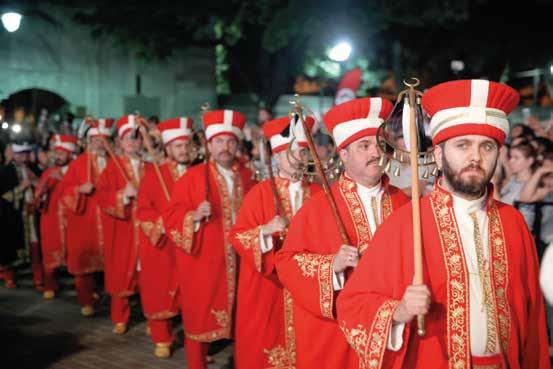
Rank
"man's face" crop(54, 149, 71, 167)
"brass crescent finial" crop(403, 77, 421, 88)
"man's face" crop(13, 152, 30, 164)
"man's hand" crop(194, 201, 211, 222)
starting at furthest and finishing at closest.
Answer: "man's face" crop(13, 152, 30, 164) → "man's face" crop(54, 149, 71, 167) → "man's hand" crop(194, 201, 211, 222) → "brass crescent finial" crop(403, 77, 421, 88)

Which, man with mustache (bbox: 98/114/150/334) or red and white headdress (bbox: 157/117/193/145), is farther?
man with mustache (bbox: 98/114/150/334)

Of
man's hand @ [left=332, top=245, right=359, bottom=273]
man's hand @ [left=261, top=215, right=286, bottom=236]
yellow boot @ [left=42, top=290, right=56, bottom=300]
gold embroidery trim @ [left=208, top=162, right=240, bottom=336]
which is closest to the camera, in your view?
man's hand @ [left=332, top=245, right=359, bottom=273]

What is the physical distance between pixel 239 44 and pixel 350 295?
935 inches

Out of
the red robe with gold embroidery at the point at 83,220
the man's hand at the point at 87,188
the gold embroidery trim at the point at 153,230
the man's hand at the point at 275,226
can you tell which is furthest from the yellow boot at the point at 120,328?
the man's hand at the point at 275,226

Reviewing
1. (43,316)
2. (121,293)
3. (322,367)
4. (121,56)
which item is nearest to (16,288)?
(43,316)

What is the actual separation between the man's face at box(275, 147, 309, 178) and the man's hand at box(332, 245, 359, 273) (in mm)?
1420

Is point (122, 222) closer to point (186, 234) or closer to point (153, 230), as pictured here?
point (153, 230)

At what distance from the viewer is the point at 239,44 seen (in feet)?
85.8

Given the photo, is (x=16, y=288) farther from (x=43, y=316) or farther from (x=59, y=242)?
(x=43, y=316)

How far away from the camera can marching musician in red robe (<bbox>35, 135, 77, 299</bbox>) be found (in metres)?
9.98

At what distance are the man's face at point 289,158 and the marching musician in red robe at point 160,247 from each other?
214cm

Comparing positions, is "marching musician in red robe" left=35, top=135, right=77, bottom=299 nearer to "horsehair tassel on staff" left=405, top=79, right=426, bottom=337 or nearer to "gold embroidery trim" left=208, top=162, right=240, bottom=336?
"gold embroidery trim" left=208, top=162, right=240, bottom=336

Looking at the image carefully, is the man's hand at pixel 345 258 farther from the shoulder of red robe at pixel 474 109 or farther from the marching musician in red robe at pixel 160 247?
the marching musician in red robe at pixel 160 247

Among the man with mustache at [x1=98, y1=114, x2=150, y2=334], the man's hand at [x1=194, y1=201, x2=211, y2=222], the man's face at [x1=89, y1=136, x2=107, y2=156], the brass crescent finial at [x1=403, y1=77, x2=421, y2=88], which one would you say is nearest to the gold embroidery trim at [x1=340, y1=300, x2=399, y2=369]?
the brass crescent finial at [x1=403, y1=77, x2=421, y2=88]
